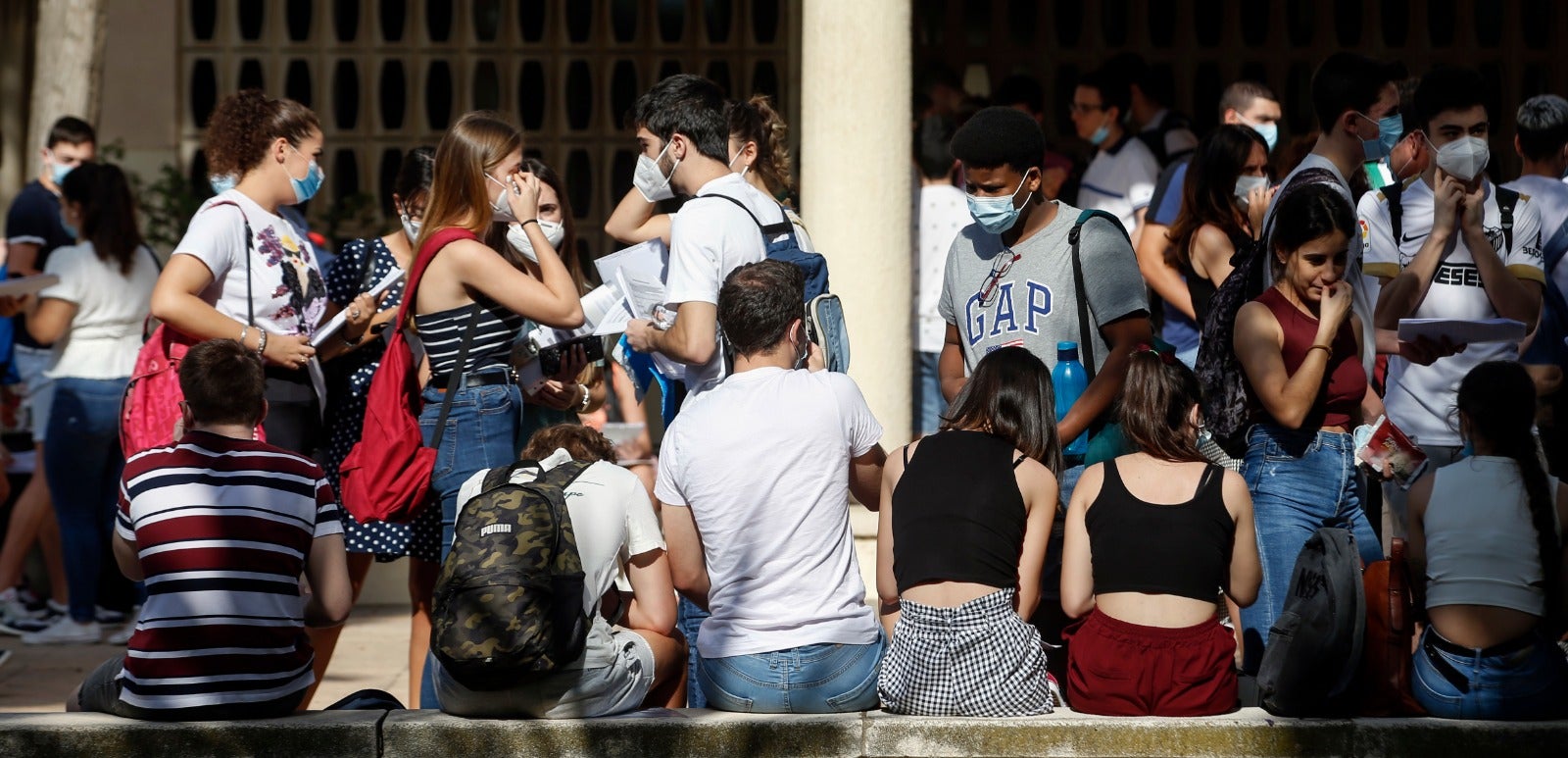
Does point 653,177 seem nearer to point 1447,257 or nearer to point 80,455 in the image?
point 1447,257

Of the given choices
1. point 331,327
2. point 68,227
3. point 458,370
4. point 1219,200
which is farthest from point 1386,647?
point 68,227

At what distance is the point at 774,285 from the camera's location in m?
4.66

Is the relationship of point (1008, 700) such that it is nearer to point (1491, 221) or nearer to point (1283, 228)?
point (1283, 228)

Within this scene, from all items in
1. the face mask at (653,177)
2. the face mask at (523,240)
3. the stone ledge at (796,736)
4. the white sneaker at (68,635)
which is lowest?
the white sneaker at (68,635)

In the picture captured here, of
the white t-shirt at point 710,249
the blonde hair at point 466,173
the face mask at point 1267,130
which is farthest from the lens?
the face mask at point 1267,130

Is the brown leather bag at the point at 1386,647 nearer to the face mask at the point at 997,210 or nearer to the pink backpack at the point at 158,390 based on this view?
the face mask at the point at 997,210

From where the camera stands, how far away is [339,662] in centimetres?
725

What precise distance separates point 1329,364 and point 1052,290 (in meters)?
0.77

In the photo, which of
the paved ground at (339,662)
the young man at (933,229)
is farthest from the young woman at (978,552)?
the young man at (933,229)

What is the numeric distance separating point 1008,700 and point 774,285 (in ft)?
3.89

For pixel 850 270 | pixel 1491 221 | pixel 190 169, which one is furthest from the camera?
pixel 190 169

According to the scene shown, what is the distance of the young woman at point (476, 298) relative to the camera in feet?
16.9

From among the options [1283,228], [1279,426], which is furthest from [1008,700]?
[1283,228]

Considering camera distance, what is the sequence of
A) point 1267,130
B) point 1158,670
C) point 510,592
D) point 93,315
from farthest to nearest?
point 93,315 < point 1267,130 < point 1158,670 < point 510,592
